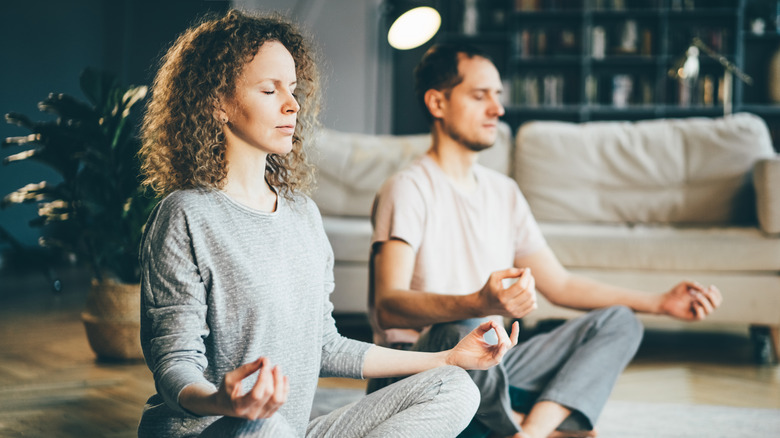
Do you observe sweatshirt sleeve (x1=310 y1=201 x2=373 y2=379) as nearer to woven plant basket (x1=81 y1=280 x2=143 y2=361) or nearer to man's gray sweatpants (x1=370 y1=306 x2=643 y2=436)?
man's gray sweatpants (x1=370 y1=306 x2=643 y2=436)

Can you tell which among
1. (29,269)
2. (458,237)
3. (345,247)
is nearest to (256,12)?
(458,237)

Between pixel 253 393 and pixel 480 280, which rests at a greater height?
pixel 253 393

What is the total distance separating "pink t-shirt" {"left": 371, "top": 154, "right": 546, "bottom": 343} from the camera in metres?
1.61

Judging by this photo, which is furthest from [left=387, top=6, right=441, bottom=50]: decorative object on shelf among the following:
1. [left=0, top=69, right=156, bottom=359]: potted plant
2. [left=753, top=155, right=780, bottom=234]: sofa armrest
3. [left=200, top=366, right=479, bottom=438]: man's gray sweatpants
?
[left=200, top=366, right=479, bottom=438]: man's gray sweatpants

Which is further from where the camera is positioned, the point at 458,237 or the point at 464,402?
the point at 458,237

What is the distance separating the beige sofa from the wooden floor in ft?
0.59

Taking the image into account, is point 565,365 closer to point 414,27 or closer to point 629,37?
point 414,27

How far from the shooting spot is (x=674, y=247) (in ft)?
8.69

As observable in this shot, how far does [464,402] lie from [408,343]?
51cm

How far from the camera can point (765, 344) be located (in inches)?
103

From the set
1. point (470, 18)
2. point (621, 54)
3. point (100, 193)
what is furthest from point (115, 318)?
point (621, 54)

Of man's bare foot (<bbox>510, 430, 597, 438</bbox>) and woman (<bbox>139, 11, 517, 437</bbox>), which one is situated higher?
woman (<bbox>139, 11, 517, 437</bbox>)

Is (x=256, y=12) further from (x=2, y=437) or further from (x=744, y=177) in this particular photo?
(x=744, y=177)

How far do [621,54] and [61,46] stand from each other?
420 centimetres
